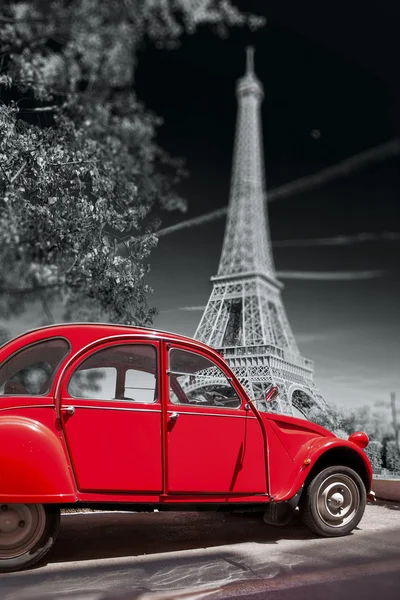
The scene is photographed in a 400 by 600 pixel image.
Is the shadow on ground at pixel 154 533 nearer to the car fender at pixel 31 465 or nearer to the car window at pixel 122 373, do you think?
the car fender at pixel 31 465

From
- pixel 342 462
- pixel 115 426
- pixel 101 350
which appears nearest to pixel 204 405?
pixel 115 426

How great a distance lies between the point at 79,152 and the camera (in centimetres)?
650

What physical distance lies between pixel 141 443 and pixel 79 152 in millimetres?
3858

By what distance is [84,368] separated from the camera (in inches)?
159

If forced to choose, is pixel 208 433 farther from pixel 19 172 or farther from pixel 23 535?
pixel 19 172

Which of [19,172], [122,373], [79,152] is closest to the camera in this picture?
[122,373]

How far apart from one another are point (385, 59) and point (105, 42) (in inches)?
204

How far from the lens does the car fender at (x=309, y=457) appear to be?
432cm

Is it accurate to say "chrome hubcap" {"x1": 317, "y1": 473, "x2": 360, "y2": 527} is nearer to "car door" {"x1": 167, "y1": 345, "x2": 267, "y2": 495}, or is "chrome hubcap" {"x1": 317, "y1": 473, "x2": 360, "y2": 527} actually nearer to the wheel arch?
the wheel arch

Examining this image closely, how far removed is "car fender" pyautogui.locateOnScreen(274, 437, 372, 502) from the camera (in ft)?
14.2

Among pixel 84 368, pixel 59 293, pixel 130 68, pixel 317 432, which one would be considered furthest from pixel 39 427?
pixel 130 68

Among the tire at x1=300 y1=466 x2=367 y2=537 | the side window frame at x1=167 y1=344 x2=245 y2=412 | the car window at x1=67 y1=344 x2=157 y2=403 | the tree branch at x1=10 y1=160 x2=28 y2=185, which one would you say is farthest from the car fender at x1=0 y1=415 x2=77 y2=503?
the tree branch at x1=10 y1=160 x2=28 y2=185

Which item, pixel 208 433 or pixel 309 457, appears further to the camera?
pixel 309 457

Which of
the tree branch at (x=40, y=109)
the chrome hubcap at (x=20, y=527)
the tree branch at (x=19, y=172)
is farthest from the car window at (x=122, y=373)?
the tree branch at (x=40, y=109)
